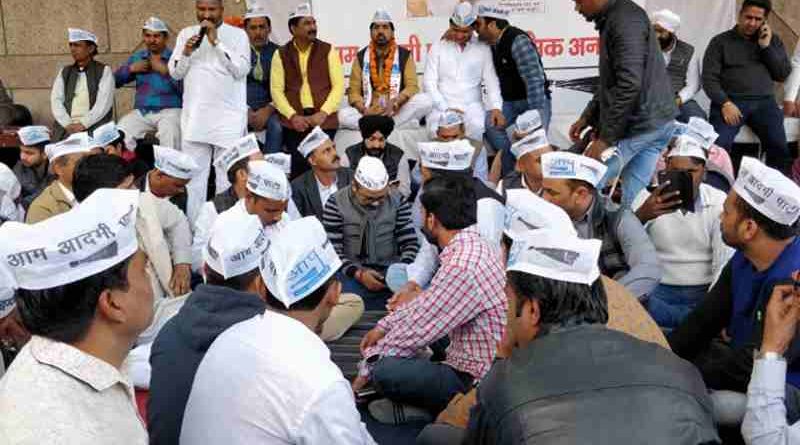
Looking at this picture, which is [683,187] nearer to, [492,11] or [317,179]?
[317,179]

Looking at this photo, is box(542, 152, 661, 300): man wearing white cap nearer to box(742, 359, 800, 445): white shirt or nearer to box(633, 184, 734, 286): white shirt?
box(633, 184, 734, 286): white shirt

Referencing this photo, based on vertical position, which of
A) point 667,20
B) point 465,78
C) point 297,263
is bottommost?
point 297,263

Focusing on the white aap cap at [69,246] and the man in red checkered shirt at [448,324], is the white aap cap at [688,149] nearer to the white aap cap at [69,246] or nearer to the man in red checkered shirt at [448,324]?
the man in red checkered shirt at [448,324]

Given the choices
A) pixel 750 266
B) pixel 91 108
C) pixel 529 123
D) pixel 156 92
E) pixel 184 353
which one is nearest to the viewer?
pixel 184 353

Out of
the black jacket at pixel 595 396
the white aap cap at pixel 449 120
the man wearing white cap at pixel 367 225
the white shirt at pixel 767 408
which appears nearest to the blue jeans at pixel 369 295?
the man wearing white cap at pixel 367 225

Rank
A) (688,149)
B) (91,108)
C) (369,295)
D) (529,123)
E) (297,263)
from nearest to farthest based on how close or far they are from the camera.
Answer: (297,263), (688,149), (369,295), (529,123), (91,108)

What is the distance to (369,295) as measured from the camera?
528 centimetres

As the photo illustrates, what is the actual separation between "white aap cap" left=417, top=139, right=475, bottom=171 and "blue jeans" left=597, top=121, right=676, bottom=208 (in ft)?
4.06

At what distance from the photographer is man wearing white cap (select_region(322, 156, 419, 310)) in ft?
18.2

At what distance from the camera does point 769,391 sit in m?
2.49

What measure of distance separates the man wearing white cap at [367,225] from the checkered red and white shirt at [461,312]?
1.70m

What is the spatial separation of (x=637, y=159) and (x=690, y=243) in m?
0.82

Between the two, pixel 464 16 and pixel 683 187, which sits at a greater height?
pixel 464 16

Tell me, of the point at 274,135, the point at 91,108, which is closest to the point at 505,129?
the point at 274,135
